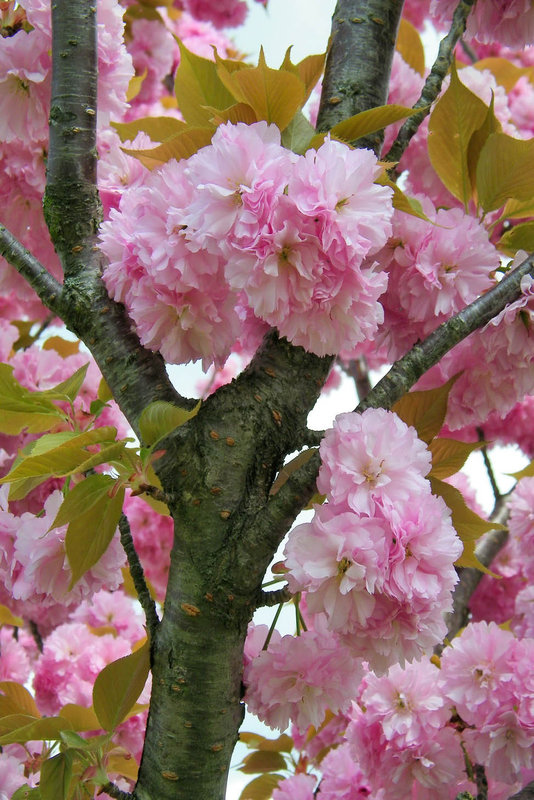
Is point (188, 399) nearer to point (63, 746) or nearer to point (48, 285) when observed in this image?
point (48, 285)

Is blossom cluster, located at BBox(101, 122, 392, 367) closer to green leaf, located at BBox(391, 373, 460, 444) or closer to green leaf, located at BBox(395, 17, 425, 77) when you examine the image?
green leaf, located at BBox(391, 373, 460, 444)

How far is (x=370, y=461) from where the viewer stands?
650 mm

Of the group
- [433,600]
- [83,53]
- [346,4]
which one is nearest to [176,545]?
[433,600]

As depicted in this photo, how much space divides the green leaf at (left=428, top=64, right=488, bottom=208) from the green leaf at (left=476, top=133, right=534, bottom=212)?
0.05m

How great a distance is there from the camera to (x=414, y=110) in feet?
2.51

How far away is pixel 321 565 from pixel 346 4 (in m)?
0.75

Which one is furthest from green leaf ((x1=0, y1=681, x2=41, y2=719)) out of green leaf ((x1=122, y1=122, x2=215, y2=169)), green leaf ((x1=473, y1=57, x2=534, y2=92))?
green leaf ((x1=473, y1=57, x2=534, y2=92))

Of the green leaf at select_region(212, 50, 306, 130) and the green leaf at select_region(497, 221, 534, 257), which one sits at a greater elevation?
the green leaf at select_region(212, 50, 306, 130)

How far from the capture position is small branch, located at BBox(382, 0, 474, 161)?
90 centimetres

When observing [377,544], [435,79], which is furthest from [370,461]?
[435,79]

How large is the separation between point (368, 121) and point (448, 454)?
1.20ft

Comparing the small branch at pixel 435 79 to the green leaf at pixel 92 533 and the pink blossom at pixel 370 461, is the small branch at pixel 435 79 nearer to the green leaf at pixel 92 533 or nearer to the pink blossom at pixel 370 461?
the pink blossom at pixel 370 461

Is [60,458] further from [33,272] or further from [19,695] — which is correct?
[19,695]

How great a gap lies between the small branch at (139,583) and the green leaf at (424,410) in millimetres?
318
